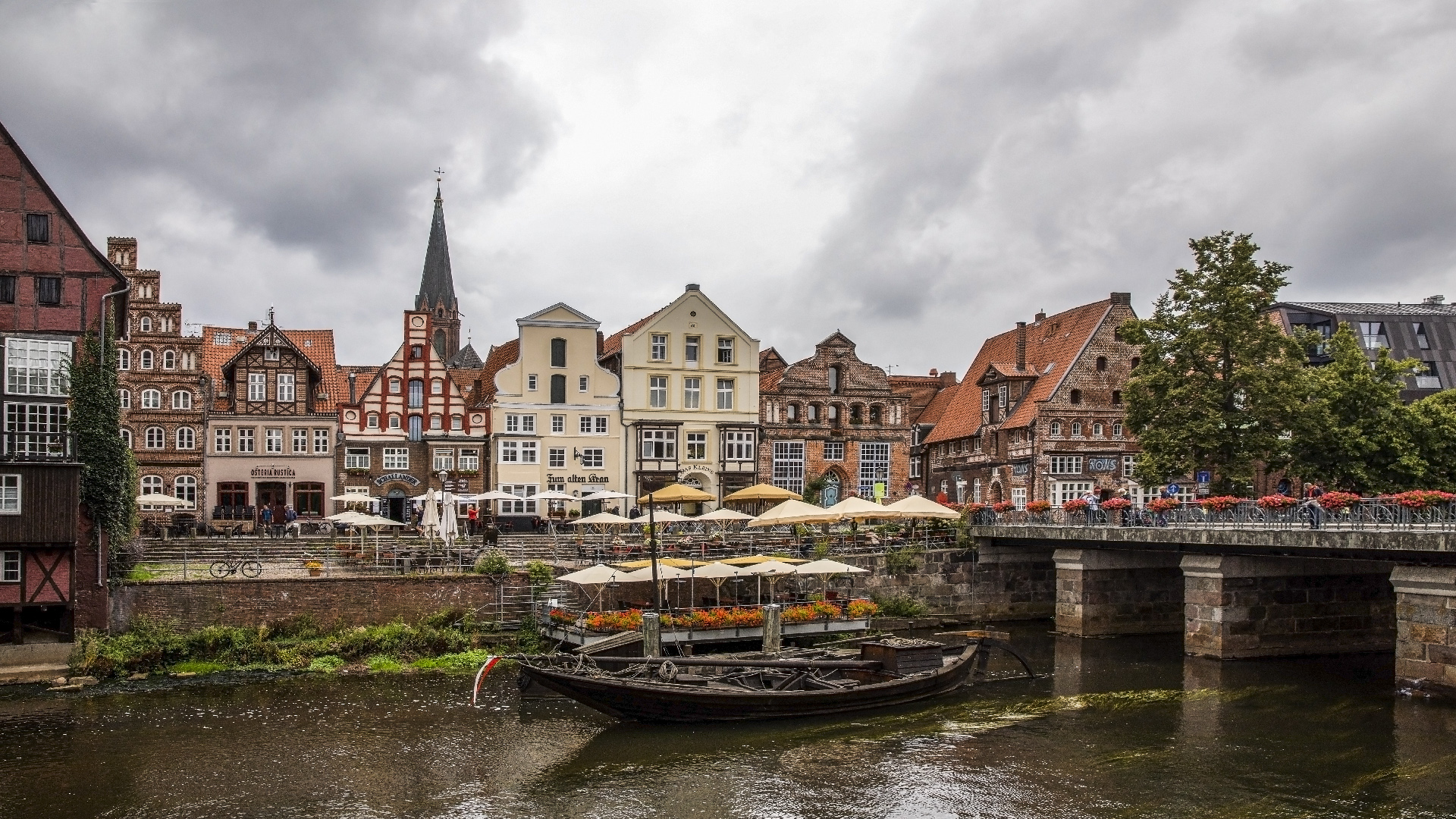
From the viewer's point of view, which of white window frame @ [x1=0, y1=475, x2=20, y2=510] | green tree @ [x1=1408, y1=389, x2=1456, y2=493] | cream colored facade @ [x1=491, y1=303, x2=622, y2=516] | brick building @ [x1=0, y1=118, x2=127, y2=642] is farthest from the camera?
cream colored facade @ [x1=491, y1=303, x2=622, y2=516]

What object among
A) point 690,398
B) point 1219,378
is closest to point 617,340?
point 690,398

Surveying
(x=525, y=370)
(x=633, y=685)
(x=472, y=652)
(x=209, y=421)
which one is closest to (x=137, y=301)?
(x=209, y=421)

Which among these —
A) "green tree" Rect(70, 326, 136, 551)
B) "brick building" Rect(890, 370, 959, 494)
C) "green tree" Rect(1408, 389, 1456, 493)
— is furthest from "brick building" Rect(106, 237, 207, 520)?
"green tree" Rect(1408, 389, 1456, 493)

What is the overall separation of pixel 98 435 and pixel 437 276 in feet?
190

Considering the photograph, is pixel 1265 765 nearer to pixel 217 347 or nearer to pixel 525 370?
pixel 525 370

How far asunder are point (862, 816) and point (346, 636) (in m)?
18.9

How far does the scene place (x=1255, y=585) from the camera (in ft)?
119

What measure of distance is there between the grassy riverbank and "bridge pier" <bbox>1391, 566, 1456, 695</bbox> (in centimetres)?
2152

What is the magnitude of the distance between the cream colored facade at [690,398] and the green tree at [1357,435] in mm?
24556

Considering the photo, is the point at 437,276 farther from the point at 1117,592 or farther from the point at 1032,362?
the point at 1117,592

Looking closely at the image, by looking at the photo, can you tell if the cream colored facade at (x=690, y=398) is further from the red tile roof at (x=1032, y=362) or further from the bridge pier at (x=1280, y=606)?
the bridge pier at (x=1280, y=606)

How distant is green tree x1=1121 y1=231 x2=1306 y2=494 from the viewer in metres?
45.4

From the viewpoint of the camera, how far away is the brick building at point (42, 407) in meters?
33.2

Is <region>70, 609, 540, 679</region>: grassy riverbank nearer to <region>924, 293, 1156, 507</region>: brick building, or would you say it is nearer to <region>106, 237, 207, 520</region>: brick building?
<region>106, 237, 207, 520</region>: brick building
